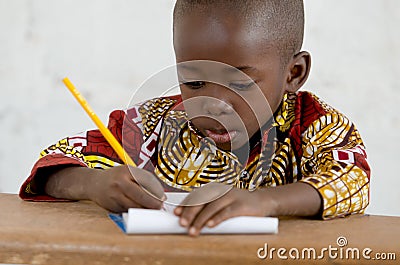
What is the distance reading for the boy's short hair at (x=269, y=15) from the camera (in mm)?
977

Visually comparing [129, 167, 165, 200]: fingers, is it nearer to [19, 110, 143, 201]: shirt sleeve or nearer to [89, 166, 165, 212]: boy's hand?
[89, 166, 165, 212]: boy's hand

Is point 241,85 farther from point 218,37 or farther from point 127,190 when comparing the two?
point 127,190

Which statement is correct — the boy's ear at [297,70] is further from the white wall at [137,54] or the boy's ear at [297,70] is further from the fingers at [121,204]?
the white wall at [137,54]

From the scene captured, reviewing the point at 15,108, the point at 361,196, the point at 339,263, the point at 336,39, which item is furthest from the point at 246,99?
the point at 15,108

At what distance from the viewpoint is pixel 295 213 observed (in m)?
0.80

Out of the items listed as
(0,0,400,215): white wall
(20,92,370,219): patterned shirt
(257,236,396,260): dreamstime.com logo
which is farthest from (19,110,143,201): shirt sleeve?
(0,0,400,215): white wall

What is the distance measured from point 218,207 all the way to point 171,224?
0.06 meters

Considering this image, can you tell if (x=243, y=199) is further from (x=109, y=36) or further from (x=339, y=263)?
(x=109, y=36)

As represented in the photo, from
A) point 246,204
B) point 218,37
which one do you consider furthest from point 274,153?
point 246,204

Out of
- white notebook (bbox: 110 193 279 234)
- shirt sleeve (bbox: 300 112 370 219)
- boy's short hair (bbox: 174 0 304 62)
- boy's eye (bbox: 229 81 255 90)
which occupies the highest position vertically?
boy's short hair (bbox: 174 0 304 62)

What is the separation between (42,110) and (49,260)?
1.13m

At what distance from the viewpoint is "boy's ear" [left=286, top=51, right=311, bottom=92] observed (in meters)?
1.08

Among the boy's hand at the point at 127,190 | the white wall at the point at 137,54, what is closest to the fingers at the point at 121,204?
the boy's hand at the point at 127,190

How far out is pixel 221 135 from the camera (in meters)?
0.99
